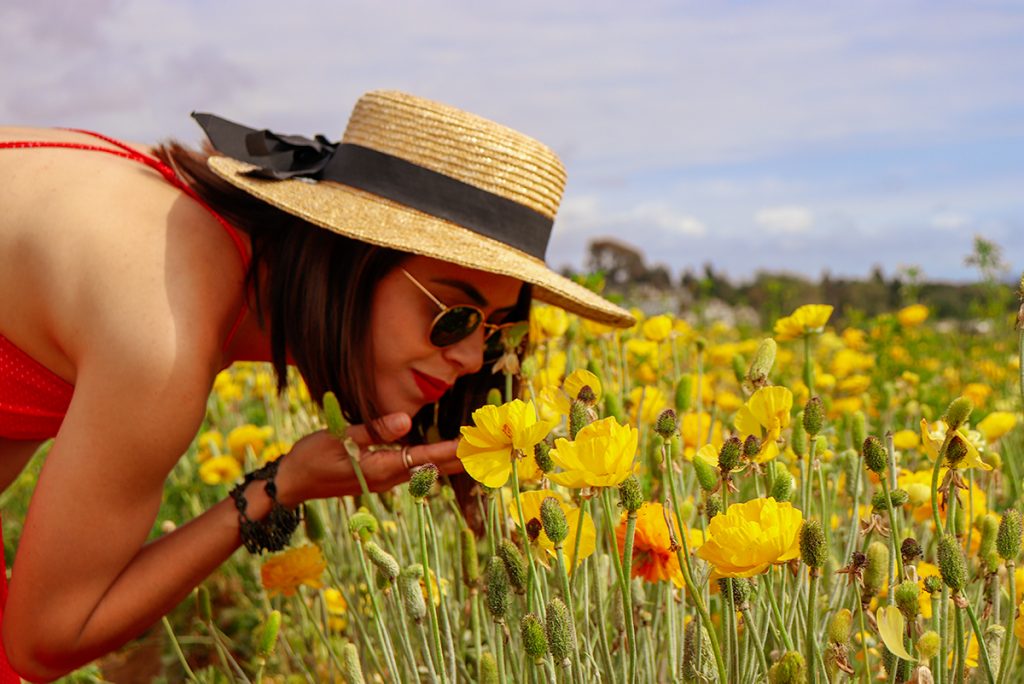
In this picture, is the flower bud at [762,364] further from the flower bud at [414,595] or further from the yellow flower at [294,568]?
the yellow flower at [294,568]

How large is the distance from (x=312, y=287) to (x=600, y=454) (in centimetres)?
72

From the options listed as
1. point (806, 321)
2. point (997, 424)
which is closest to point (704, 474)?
point (806, 321)

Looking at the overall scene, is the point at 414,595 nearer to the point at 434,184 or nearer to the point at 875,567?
the point at 875,567

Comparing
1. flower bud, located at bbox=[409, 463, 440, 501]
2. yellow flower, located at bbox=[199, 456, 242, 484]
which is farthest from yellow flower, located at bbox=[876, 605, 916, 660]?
yellow flower, located at bbox=[199, 456, 242, 484]

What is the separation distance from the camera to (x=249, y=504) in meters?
1.39

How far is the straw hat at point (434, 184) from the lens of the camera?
1402 millimetres

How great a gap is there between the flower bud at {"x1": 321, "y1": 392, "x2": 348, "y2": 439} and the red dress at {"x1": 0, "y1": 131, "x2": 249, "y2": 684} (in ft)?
1.21

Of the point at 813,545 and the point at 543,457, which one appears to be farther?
the point at 543,457

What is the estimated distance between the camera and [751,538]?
2.63 ft

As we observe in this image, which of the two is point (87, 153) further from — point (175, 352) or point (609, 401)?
point (609, 401)

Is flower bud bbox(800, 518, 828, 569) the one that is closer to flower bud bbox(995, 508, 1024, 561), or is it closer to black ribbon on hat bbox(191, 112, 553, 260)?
flower bud bbox(995, 508, 1024, 561)

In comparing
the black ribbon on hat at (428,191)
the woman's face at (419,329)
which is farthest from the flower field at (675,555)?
the black ribbon on hat at (428,191)

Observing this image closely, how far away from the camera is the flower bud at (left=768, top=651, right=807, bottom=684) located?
0.78 meters

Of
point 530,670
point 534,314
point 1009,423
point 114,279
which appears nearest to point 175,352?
point 114,279
